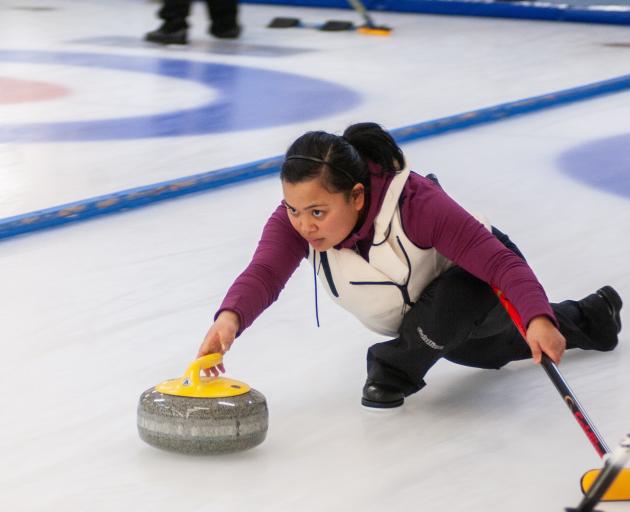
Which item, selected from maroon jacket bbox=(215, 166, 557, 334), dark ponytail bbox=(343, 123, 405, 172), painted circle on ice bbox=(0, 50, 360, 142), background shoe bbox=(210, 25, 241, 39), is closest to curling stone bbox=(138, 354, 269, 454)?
maroon jacket bbox=(215, 166, 557, 334)

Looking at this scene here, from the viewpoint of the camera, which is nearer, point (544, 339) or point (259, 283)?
point (544, 339)

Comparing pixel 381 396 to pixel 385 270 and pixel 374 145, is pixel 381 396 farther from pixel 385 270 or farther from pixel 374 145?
pixel 374 145

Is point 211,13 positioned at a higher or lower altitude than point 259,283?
lower

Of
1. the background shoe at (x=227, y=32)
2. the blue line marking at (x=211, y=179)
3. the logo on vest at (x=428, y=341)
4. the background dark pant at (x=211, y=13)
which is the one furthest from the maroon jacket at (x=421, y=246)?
the background shoe at (x=227, y=32)

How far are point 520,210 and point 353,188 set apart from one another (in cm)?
147

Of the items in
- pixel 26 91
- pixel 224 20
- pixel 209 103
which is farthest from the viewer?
pixel 224 20

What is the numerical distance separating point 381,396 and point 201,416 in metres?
0.32

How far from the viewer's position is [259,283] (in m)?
1.69

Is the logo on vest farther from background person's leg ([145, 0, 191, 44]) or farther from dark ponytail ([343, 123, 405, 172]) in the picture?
background person's leg ([145, 0, 191, 44])

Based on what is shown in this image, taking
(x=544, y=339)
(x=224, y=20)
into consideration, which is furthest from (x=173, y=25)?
(x=544, y=339)

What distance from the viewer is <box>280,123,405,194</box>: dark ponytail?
1.60 meters

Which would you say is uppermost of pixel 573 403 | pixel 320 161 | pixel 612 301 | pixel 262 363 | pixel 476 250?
pixel 320 161

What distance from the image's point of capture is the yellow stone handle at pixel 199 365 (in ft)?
5.08

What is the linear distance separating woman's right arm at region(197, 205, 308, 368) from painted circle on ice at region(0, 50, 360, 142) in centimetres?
229
